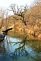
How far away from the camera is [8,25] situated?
16.4 meters

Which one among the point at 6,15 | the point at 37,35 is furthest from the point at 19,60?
the point at 6,15

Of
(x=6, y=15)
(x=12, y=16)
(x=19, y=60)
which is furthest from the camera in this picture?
(x=6, y=15)

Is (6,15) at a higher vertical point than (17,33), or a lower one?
higher

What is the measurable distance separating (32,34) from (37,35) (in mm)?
529

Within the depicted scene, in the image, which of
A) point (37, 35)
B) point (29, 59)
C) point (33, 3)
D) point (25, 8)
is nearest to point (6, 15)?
point (25, 8)

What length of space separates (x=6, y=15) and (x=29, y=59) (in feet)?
39.0

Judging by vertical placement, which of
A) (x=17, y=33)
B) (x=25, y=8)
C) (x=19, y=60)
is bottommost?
(x=17, y=33)

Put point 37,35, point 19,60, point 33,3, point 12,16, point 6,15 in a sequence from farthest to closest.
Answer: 1. point 6,15
2. point 12,16
3. point 33,3
4. point 37,35
5. point 19,60

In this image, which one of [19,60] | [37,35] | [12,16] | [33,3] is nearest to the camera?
[19,60]

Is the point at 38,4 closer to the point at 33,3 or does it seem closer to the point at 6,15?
the point at 33,3

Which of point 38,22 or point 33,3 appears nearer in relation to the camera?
point 38,22

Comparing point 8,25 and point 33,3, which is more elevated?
point 33,3

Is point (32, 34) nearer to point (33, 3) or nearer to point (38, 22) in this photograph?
point (38, 22)

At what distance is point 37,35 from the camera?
13.6 meters
